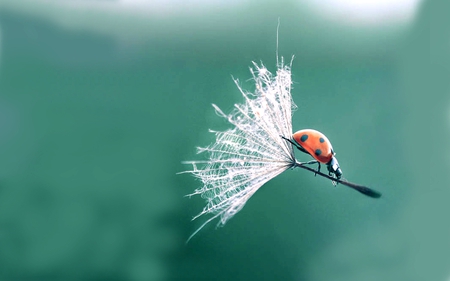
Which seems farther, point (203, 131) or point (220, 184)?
point (203, 131)

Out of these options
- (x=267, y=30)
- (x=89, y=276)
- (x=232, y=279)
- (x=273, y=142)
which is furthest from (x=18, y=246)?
(x=267, y=30)

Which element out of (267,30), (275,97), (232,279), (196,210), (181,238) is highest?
(267,30)

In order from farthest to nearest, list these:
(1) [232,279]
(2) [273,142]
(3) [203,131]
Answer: (3) [203,131], (1) [232,279], (2) [273,142]

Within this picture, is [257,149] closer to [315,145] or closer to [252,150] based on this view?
[252,150]

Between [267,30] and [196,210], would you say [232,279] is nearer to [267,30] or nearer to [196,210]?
[196,210]

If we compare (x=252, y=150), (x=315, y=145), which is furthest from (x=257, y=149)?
(x=315, y=145)

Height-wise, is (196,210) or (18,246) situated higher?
(196,210)

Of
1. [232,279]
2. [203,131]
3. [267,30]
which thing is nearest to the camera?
[232,279]
